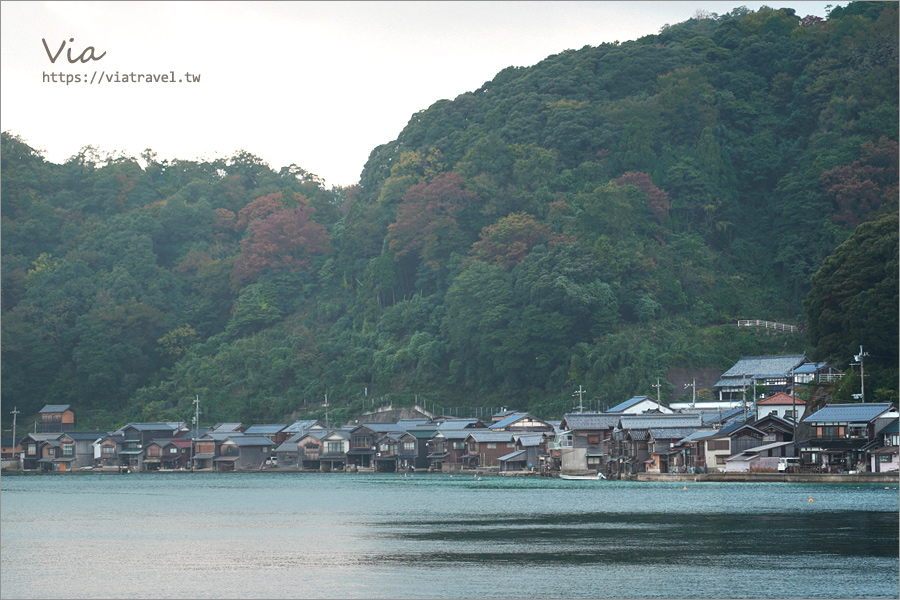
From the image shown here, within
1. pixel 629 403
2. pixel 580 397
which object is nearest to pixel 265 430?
pixel 580 397

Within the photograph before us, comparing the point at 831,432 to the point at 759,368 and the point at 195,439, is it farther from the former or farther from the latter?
the point at 195,439

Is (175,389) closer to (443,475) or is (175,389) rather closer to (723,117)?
(443,475)

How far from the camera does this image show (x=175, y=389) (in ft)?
295

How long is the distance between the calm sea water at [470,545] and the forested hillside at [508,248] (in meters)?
30.8

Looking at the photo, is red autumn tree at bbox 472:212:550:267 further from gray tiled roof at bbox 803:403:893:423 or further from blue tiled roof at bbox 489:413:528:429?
gray tiled roof at bbox 803:403:893:423

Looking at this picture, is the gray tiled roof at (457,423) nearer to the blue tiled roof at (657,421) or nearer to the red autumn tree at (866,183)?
the blue tiled roof at (657,421)

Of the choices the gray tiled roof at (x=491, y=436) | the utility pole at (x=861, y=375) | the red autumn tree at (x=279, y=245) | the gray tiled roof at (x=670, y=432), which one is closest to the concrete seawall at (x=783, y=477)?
the gray tiled roof at (x=670, y=432)

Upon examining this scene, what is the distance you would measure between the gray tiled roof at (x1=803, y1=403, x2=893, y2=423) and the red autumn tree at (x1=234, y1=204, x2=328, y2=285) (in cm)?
6125

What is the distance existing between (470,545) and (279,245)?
245 ft

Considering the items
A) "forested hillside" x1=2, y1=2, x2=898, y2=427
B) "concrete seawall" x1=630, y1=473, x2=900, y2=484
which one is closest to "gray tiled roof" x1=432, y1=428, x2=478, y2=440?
"forested hillside" x1=2, y1=2, x2=898, y2=427

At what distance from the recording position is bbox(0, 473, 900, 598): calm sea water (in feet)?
65.3

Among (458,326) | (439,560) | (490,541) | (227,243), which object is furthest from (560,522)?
(227,243)

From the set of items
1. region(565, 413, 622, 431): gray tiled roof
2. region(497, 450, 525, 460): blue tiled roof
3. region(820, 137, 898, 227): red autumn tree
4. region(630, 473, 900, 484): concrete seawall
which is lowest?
region(497, 450, 525, 460): blue tiled roof

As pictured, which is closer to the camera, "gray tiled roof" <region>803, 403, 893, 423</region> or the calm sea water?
the calm sea water
